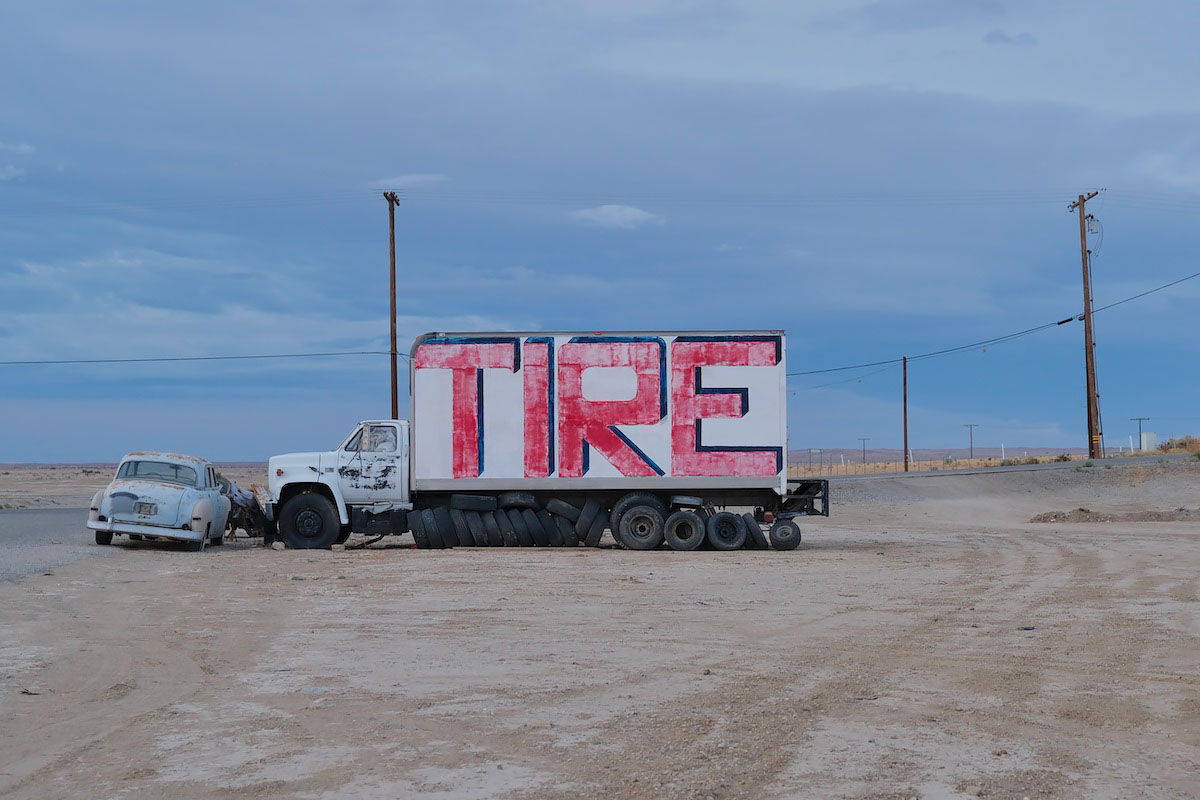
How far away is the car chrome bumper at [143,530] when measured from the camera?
22047mm

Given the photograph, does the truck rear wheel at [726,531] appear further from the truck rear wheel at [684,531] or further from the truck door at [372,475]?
the truck door at [372,475]

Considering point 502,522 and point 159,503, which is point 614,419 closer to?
point 502,522

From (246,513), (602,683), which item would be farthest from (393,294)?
(602,683)

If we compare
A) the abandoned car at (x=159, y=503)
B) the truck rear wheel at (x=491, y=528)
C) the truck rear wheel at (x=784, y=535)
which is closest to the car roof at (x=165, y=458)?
the abandoned car at (x=159, y=503)

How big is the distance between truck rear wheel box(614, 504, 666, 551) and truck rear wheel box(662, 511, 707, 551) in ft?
0.64

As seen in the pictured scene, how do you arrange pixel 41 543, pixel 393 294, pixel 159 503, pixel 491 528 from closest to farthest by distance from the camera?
pixel 159 503
pixel 491 528
pixel 41 543
pixel 393 294

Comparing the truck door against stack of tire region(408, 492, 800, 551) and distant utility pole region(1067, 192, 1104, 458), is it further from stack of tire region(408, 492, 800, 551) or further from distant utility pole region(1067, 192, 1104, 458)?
distant utility pole region(1067, 192, 1104, 458)

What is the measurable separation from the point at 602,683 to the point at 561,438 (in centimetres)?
1387

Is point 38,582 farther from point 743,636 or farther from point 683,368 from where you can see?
point 683,368

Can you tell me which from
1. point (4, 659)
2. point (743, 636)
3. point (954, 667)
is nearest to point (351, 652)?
point (4, 659)

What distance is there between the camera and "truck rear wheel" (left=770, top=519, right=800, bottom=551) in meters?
23.2

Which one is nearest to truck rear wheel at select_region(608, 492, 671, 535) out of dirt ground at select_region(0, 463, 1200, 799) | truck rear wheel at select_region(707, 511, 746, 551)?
truck rear wheel at select_region(707, 511, 746, 551)

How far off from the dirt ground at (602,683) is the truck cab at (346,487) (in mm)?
4504

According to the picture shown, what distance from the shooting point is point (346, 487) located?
75.0ft
